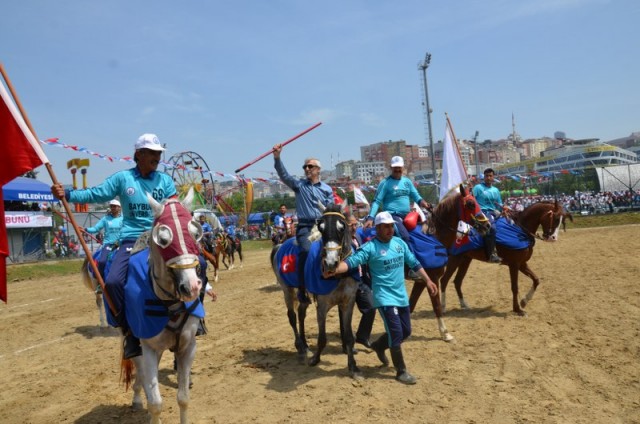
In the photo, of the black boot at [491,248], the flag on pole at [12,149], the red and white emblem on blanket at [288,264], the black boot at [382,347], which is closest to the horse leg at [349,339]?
the black boot at [382,347]

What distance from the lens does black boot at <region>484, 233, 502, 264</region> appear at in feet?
29.5

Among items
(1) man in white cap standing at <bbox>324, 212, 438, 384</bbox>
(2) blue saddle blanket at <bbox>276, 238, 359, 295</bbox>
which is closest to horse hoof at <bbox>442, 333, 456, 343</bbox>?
(1) man in white cap standing at <bbox>324, 212, 438, 384</bbox>

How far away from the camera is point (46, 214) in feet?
87.5

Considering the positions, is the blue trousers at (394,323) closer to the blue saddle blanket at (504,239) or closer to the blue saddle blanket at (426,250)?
the blue saddle blanket at (426,250)

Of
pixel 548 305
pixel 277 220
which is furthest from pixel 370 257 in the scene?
pixel 277 220

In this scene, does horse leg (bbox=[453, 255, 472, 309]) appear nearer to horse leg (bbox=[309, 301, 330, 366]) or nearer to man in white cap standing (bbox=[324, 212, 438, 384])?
man in white cap standing (bbox=[324, 212, 438, 384])

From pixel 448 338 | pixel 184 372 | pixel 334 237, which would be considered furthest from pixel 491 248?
pixel 184 372

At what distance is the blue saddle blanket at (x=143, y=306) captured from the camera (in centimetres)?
401

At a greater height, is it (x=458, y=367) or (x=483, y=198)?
(x=483, y=198)

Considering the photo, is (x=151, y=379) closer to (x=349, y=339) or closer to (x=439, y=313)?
(x=349, y=339)

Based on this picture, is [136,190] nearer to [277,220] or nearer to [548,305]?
[548,305]

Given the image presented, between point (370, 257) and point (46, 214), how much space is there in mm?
26433

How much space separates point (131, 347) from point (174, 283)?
1065 mm

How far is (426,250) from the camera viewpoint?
7.34m
